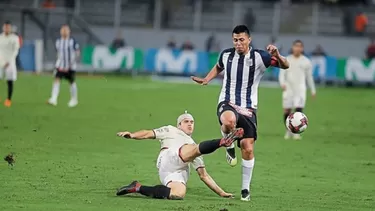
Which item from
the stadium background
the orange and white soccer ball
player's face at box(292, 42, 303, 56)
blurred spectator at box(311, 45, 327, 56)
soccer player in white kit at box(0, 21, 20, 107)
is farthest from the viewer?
blurred spectator at box(311, 45, 327, 56)

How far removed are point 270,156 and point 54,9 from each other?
32.2m

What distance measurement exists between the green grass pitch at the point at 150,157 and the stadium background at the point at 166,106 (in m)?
0.03

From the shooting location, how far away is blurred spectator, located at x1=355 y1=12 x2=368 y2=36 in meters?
49.8

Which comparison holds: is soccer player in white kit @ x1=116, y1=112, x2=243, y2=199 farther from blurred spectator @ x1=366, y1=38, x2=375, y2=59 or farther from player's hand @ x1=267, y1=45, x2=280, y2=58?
blurred spectator @ x1=366, y1=38, x2=375, y2=59

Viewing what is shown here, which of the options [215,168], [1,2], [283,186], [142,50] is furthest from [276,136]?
[1,2]

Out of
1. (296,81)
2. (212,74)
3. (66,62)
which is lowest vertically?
(66,62)

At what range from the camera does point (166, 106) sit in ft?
106

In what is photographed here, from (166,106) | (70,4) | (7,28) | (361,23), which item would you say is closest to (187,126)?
(7,28)

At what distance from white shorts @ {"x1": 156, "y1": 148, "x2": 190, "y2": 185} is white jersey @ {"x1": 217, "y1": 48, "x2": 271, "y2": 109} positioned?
1.02m

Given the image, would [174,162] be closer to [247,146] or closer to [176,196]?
[176,196]

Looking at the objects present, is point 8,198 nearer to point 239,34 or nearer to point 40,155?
point 239,34

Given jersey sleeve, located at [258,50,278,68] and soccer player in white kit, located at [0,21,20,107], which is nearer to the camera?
jersey sleeve, located at [258,50,278,68]

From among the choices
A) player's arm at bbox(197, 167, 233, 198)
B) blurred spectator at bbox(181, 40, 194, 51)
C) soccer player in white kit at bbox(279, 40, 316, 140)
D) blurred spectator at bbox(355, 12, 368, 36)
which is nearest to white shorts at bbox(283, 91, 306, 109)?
soccer player in white kit at bbox(279, 40, 316, 140)

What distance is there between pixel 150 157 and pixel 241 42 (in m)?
5.83
